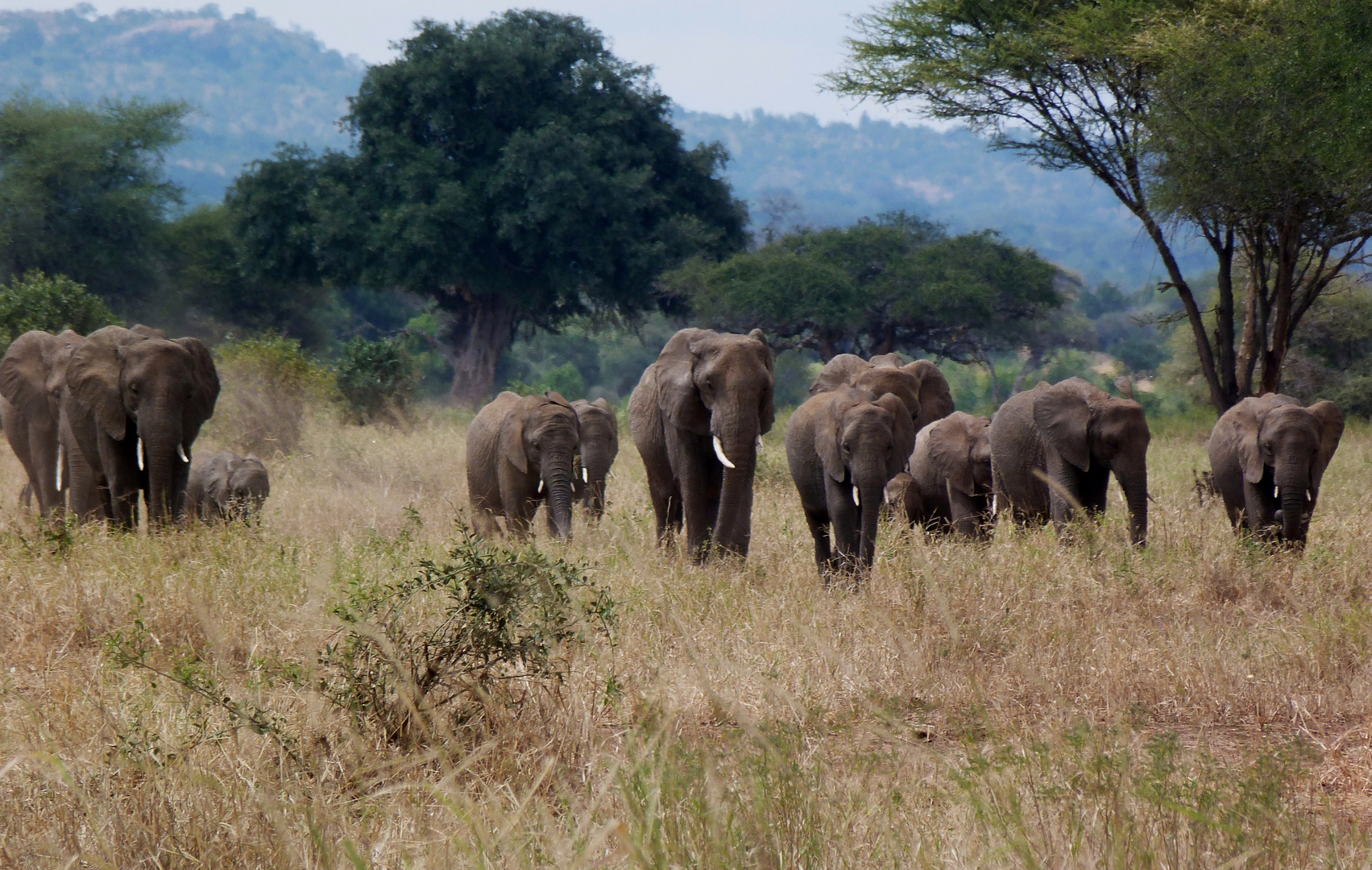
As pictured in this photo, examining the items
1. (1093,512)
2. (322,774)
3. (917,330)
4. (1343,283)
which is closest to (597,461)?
(1093,512)

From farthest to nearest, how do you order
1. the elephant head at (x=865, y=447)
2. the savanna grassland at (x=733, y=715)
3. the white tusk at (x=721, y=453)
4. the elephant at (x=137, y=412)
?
the elephant at (x=137, y=412) → the white tusk at (x=721, y=453) → the elephant head at (x=865, y=447) → the savanna grassland at (x=733, y=715)

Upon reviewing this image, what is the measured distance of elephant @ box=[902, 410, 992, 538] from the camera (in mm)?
9516

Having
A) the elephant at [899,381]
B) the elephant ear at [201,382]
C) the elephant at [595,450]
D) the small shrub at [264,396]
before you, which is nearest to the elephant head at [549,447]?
the elephant at [595,450]

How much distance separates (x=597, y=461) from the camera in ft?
35.2

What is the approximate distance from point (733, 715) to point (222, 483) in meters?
7.59

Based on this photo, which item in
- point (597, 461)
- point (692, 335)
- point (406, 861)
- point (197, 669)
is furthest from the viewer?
point (597, 461)

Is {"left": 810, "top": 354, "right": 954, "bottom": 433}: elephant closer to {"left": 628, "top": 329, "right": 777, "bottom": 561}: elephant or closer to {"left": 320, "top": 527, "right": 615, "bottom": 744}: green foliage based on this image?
{"left": 628, "top": 329, "right": 777, "bottom": 561}: elephant

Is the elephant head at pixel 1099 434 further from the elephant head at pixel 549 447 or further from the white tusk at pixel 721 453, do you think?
the elephant head at pixel 549 447

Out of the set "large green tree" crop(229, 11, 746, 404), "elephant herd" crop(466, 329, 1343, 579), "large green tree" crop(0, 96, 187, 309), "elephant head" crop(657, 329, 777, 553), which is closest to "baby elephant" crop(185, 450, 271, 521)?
"elephant herd" crop(466, 329, 1343, 579)

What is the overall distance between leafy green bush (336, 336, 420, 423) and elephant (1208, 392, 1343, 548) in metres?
16.9

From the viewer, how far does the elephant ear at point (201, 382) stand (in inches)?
351

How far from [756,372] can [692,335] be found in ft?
2.39

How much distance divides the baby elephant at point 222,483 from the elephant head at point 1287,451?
806 cm

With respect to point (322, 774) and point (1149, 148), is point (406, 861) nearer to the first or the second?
point (322, 774)
